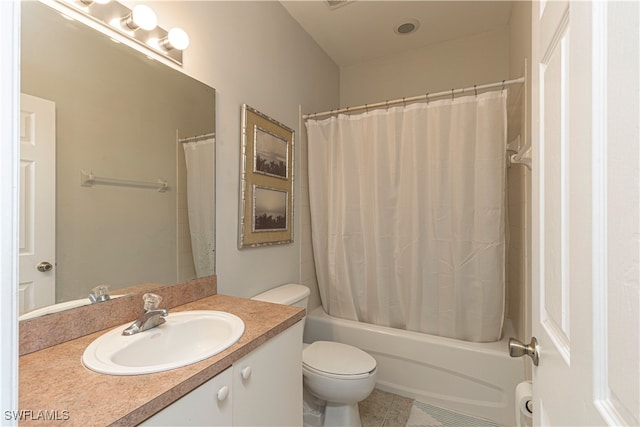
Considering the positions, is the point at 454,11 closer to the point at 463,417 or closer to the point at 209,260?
the point at 209,260

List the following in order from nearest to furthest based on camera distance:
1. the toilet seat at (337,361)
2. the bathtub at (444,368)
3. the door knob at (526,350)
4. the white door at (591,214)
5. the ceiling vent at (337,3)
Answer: the white door at (591,214) → the door knob at (526,350) → the toilet seat at (337,361) → the bathtub at (444,368) → the ceiling vent at (337,3)

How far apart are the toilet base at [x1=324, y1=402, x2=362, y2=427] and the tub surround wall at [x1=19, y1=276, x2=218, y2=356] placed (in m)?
0.95

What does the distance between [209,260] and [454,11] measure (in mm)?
2309

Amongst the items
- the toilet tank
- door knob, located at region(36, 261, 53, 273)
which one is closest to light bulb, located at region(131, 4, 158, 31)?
door knob, located at region(36, 261, 53, 273)

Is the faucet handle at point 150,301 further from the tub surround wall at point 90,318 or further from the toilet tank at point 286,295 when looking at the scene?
the toilet tank at point 286,295

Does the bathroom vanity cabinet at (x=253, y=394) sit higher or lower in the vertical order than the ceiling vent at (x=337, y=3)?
lower

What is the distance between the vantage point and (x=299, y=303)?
1726 mm

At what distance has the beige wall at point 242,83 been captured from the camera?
1.36 metres

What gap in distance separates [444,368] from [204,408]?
1.50 m

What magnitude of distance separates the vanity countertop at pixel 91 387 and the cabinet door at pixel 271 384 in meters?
0.07

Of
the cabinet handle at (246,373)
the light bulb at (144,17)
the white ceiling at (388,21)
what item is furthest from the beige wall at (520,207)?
the light bulb at (144,17)

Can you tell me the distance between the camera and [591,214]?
0.38 metres

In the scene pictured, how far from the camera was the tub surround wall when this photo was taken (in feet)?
2.61

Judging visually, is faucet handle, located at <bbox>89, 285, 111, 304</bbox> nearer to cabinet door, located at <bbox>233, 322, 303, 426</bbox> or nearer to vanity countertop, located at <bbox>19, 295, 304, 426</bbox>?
vanity countertop, located at <bbox>19, 295, 304, 426</bbox>
